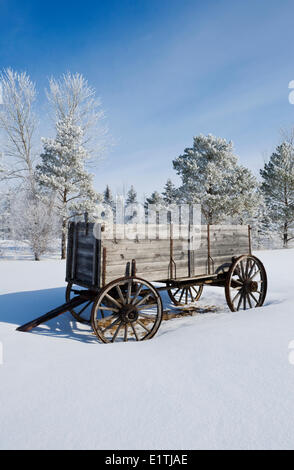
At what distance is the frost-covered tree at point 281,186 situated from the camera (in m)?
23.8

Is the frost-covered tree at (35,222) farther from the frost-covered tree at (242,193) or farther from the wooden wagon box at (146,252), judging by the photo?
the wooden wagon box at (146,252)

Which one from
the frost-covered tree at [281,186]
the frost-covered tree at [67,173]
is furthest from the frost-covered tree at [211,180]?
the frost-covered tree at [67,173]

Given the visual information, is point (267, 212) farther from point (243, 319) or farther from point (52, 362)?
point (52, 362)

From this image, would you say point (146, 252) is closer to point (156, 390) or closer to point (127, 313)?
point (127, 313)

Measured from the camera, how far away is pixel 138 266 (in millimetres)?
4664

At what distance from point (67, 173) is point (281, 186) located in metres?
18.1

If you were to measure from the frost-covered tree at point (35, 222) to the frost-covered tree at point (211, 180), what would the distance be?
32.1 ft

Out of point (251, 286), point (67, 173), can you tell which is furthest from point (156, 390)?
point (67, 173)

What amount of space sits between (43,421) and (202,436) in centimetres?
119

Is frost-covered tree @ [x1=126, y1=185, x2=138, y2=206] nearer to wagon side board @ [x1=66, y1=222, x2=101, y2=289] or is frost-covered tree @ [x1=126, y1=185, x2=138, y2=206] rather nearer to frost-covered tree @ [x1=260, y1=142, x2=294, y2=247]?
frost-covered tree @ [x1=260, y1=142, x2=294, y2=247]

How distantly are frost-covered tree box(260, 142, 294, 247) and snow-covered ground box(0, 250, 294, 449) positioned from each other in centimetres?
2247

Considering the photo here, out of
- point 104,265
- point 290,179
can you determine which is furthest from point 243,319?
point 290,179

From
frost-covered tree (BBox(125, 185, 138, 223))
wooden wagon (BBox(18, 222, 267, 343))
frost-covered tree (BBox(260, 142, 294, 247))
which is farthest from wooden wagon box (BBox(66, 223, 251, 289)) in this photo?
frost-covered tree (BBox(125, 185, 138, 223))

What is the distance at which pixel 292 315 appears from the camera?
4559 millimetres
